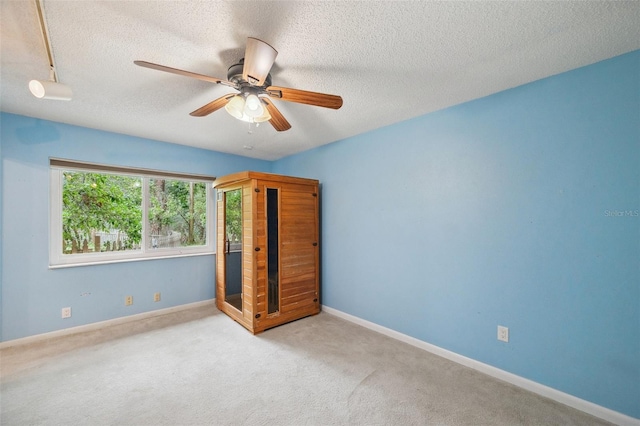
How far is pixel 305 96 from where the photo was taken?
5.51ft

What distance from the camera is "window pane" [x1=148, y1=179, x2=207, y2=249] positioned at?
139 inches

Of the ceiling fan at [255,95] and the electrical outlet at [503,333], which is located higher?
the ceiling fan at [255,95]

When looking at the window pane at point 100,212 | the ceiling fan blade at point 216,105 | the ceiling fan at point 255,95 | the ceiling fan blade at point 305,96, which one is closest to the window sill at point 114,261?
the window pane at point 100,212

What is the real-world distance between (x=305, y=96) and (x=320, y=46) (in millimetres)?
301

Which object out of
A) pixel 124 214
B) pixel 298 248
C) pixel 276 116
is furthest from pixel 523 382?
pixel 124 214

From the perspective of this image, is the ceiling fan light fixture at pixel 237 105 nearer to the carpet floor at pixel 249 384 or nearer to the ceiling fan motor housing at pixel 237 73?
the ceiling fan motor housing at pixel 237 73

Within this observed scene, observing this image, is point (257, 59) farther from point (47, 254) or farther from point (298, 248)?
point (47, 254)

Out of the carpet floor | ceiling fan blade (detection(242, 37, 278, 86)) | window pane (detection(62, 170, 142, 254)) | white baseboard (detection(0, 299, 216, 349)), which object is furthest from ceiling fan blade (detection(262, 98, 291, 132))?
white baseboard (detection(0, 299, 216, 349))

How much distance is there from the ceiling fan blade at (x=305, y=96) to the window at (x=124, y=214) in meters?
2.63

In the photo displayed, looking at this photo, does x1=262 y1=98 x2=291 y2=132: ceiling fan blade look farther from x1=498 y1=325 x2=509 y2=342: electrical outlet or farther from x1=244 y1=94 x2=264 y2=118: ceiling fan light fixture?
x1=498 y1=325 x2=509 y2=342: electrical outlet

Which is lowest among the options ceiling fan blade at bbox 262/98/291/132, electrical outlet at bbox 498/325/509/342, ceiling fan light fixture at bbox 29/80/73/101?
electrical outlet at bbox 498/325/509/342

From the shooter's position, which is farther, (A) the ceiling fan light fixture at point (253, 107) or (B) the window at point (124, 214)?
(B) the window at point (124, 214)

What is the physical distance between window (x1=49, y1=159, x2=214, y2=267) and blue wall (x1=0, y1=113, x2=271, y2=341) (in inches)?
4.2

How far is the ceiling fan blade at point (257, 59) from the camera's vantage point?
4.09ft
